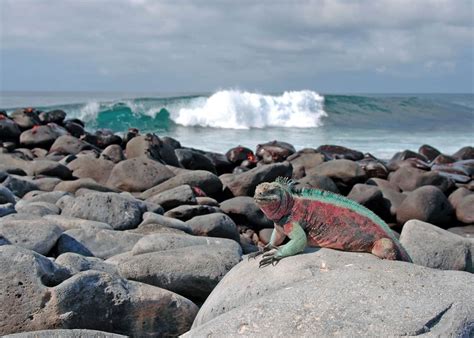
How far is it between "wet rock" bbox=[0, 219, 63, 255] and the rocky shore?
1cm

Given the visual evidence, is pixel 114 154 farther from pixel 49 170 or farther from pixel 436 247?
pixel 436 247

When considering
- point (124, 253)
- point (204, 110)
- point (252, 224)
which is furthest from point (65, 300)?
point (204, 110)

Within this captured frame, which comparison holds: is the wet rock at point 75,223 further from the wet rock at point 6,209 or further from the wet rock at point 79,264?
the wet rock at point 79,264

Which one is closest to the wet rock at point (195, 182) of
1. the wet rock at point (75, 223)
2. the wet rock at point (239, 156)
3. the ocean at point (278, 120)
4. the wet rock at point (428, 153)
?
the wet rock at point (75, 223)

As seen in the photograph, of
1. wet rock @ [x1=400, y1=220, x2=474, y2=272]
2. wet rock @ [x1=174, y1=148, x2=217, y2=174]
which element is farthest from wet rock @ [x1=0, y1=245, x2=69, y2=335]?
wet rock @ [x1=174, y1=148, x2=217, y2=174]

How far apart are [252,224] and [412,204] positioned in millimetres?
3153

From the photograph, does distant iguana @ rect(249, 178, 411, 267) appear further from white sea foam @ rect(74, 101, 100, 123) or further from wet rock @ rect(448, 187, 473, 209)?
white sea foam @ rect(74, 101, 100, 123)

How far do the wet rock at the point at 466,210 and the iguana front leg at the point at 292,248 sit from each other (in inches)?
331

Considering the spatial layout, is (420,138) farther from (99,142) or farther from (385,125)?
(99,142)

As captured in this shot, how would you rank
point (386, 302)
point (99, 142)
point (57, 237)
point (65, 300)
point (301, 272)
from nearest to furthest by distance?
1. point (386, 302)
2. point (301, 272)
3. point (65, 300)
4. point (57, 237)
5. point (99, 142)

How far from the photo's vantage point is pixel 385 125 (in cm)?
4038

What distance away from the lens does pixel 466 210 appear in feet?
40.0

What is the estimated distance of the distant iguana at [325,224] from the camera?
14.9 feet

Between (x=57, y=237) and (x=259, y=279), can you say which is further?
(x=57, y=237)
